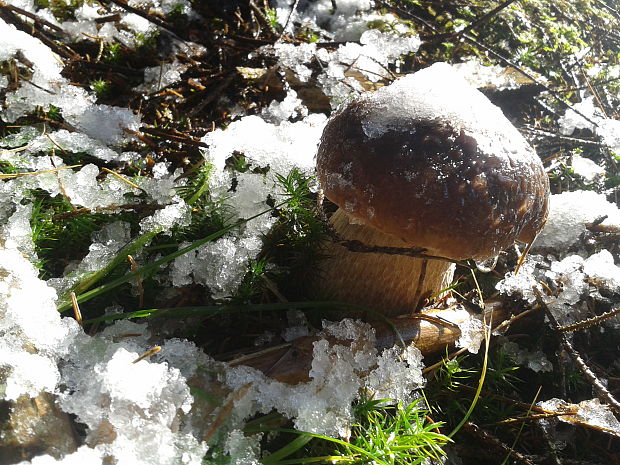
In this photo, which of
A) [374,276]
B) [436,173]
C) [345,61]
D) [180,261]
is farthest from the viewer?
[345,61]

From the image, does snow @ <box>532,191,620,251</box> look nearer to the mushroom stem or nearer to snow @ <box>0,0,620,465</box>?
snow @ <box>0,0,620,465</box>

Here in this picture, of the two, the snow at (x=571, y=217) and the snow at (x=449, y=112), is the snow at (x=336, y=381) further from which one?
the snow at (x=571, y=217)

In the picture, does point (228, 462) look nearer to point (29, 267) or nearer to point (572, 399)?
point (29, 267)

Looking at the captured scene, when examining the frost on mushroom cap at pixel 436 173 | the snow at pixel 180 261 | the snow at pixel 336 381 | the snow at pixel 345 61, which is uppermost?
the frost on mushroom cap at pixel 436 173

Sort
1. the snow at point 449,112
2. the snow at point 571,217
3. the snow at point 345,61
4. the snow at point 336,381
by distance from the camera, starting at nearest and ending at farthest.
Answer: the snow at point 336,381 < the snow at point 449,112 < the snow at point 571,217 < the snow at point 345,61

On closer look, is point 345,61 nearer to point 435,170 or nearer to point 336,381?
point 435,170

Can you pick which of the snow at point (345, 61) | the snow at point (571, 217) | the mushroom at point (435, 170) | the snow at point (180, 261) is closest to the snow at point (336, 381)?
the snow at point (180, 261)

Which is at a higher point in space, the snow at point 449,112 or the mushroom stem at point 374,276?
the snow at point 449,112

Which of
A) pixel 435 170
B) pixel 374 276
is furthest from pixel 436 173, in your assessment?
pixel 374 276
